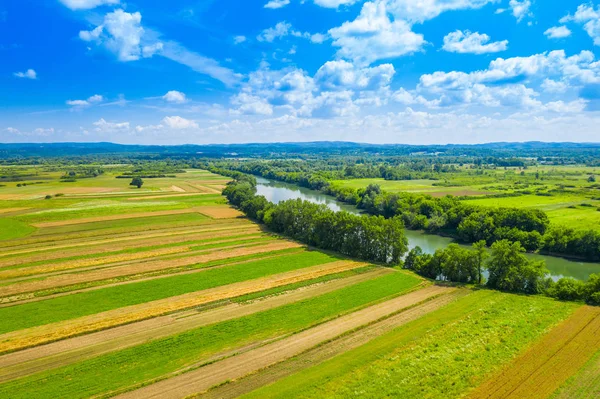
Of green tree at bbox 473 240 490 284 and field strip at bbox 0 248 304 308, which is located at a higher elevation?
green tree at bbox 473 240 490 284

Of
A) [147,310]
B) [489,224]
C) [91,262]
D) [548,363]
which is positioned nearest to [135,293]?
[147,310]

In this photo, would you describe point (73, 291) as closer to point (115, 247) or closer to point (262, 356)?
point (115, 247)

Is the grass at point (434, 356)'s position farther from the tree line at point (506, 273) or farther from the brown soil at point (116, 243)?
the brown soil at point (116, 243)

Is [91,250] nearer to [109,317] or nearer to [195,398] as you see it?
[109,317]

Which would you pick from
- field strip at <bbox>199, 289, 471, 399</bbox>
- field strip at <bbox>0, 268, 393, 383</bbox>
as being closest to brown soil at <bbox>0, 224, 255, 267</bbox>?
field strip at <bbox>0, 268, 393, 383</bbox>

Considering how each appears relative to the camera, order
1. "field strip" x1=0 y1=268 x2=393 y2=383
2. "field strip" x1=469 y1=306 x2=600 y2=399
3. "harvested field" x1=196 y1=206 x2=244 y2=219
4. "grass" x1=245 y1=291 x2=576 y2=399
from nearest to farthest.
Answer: "field strip" x1=469 y1=306 x2=600 y2=399
"grass" x1=245 y1=291 x2=576 y2=399
"field strip" x1=0 y1=268 x2=393 y2=383
"harvested field" x1=196 y1=206 x2=244 y2=219

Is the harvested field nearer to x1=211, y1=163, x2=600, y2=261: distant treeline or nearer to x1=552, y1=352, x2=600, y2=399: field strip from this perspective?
x1=211, y1=163, x2=600, y2=261: distant treeline

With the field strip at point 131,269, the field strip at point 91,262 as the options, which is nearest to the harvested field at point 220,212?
the field strip at point 91,262
